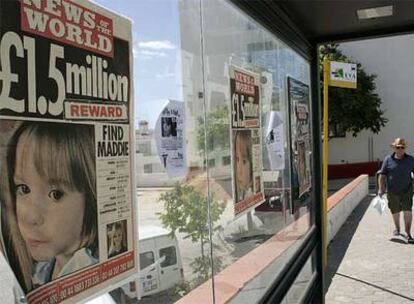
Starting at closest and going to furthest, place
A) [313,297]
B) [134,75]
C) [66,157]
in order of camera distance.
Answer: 1. [66,157]
2. [134,75]
3. [313,297]

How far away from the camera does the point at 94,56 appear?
1.31m

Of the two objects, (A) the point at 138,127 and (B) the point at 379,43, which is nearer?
(A) the point at 138,127

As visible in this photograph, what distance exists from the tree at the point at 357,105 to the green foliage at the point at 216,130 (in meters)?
17.8

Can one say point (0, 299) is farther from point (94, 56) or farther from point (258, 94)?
point (258, 94)

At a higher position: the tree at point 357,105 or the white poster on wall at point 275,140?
the tree at point 357,105

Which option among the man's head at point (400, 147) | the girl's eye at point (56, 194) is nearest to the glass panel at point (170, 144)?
the girl's eye at point (56, 194)

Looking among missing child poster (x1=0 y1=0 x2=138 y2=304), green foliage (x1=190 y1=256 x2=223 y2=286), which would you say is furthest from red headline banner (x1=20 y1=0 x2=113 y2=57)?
green foliage (x1=190 y1=256 x2=223 y2=286)

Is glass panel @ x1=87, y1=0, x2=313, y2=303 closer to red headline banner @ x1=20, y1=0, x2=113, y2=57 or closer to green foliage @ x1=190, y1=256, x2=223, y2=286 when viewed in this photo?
green foliage @ x1=190, y1=256, x2=223, y2=286

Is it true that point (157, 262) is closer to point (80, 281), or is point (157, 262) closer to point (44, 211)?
point (80, 281)

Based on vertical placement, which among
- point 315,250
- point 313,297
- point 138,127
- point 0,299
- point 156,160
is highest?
point 138,127

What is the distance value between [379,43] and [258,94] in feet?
62.2

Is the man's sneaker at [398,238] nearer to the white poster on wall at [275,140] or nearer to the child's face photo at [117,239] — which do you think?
the white poster on wall at [275,140]

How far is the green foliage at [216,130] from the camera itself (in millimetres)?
2143

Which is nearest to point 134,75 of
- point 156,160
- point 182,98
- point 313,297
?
point 156,160
